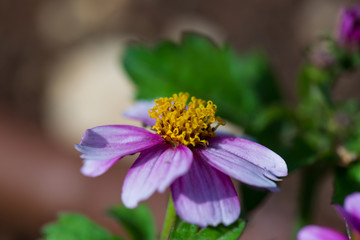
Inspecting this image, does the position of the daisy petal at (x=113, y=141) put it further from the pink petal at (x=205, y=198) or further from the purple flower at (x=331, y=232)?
the purple flower at (x=331, y=232)

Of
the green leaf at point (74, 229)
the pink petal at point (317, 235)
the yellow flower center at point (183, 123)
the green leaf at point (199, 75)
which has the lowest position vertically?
the green leaf at point (74, 229)

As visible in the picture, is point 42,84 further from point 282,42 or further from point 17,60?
point 282,42

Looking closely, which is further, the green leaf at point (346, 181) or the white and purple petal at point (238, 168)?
the green leaf at point (346, 181)

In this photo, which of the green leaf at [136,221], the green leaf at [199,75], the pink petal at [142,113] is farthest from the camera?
the green leaf at [199,75]

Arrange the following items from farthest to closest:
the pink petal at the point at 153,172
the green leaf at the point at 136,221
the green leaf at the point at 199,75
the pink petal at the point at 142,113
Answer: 1. the green leaf at the point at 199,75
2. the green leaf at the point at 136,221
3. the pink petal at the point at 142,113
4. the pink petal at the point at 153,172

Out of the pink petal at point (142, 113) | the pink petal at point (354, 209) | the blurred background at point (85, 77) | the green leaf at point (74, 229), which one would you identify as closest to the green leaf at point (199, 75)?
the pink petal at point (142, 113)
